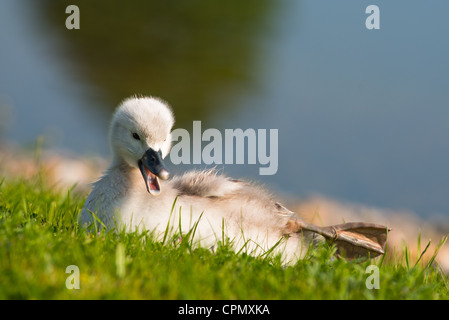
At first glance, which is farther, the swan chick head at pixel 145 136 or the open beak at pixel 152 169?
the swan chick head at pixel 145 136

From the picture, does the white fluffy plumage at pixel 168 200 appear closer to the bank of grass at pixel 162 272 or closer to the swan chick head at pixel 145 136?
the swan chick head at pixel 145 136

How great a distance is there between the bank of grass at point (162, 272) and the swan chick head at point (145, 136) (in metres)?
0.58

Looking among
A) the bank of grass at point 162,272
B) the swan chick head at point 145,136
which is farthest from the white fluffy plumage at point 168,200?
the bank of grass at point 162,272

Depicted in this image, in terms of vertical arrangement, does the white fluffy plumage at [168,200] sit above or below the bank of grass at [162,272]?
above

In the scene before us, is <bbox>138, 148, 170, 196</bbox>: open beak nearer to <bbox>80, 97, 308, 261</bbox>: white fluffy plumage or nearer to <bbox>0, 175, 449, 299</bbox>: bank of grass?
<bbox>80, 97, 308, 261</bbox>: white fluffy plumage

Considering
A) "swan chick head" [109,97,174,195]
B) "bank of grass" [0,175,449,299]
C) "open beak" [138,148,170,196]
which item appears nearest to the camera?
"bank of grass" [0,175,449,299]

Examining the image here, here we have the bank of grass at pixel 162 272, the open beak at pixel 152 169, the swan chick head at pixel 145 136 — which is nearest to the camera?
the bank of grass at pixel 162 272

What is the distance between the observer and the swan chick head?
4.77 m

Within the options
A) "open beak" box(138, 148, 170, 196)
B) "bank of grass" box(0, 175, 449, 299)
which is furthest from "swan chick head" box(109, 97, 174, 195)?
"bank of grass" box(0, 175, 449, 299)

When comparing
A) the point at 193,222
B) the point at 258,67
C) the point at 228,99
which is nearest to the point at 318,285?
the point at 193,222

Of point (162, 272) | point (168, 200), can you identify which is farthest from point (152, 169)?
point (162, 272)

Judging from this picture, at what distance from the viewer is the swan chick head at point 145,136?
4.77 m

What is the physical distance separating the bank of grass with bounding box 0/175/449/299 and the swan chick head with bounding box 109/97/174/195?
0.58 metres
